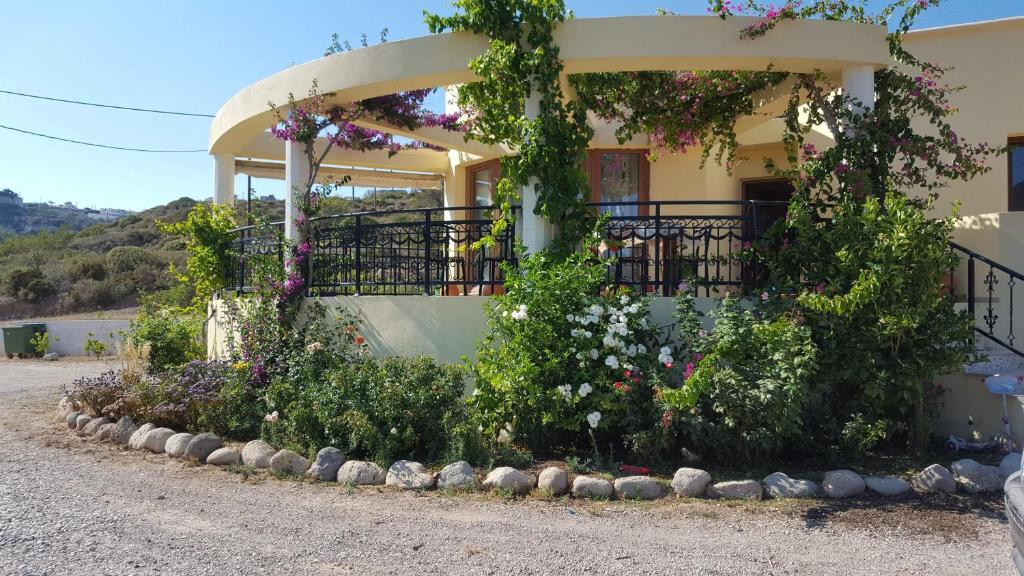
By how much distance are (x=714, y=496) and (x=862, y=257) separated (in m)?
2.25

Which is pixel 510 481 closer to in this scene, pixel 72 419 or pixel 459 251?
pixel 459 251

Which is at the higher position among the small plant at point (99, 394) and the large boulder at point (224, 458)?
the small plant at point (99, 394)

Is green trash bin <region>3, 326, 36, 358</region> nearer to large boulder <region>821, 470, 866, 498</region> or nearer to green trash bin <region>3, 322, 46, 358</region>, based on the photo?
green trash bin <region>3, 322, 46, 358</region>

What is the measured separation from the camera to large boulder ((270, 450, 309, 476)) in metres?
5.44

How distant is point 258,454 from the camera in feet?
18.6

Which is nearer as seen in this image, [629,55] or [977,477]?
[977,477]

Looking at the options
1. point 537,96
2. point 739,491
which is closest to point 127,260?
point 537,96

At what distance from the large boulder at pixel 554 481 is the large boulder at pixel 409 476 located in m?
0.83

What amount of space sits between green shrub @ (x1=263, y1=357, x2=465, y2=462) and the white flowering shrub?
34 cm

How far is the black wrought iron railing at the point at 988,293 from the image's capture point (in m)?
5.94

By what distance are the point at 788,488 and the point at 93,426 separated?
6.32m

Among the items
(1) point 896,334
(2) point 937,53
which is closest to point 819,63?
(1) point 896,334

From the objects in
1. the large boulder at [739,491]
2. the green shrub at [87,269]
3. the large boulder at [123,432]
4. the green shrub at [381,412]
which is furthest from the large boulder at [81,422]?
the green shrub at [87,269]

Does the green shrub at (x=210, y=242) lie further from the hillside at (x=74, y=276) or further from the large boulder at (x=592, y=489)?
the hillside at (x=74, y=276)
